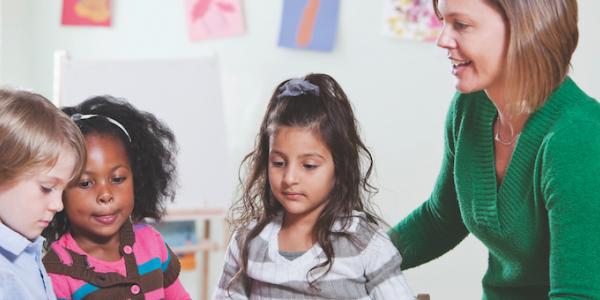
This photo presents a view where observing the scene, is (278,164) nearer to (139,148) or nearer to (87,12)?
(139,148)

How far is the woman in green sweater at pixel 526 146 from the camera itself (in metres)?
1.12

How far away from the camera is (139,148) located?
1468mm

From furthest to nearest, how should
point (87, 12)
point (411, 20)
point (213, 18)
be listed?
point (87, 12) < point (213, 18) < point (411, 20)

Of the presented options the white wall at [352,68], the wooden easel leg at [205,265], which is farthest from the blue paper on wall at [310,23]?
the wooden easel leg at [205,265]

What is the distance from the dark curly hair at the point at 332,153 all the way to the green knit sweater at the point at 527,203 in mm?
157

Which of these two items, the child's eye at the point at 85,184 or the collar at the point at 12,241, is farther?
the child's eye at the point at 85,184

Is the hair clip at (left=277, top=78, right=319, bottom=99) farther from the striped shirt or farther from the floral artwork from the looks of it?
the floral artwork

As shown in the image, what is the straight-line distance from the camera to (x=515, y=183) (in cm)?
125

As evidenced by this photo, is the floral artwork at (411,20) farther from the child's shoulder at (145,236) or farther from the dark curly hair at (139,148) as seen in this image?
the child's shoulder at (145,236)

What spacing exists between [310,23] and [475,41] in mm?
1886

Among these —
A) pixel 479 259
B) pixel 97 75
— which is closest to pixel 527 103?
pixel 479 259

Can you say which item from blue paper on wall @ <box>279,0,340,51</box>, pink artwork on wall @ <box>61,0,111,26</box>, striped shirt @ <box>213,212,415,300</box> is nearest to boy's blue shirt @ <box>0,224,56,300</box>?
striped shirt @ <box>213,212,415,300</box>

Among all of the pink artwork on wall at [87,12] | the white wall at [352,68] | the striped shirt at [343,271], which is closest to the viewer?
the striped shirt at [343,271]

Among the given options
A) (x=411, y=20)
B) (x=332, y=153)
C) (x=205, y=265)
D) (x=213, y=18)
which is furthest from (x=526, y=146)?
(x=213, y=18)
